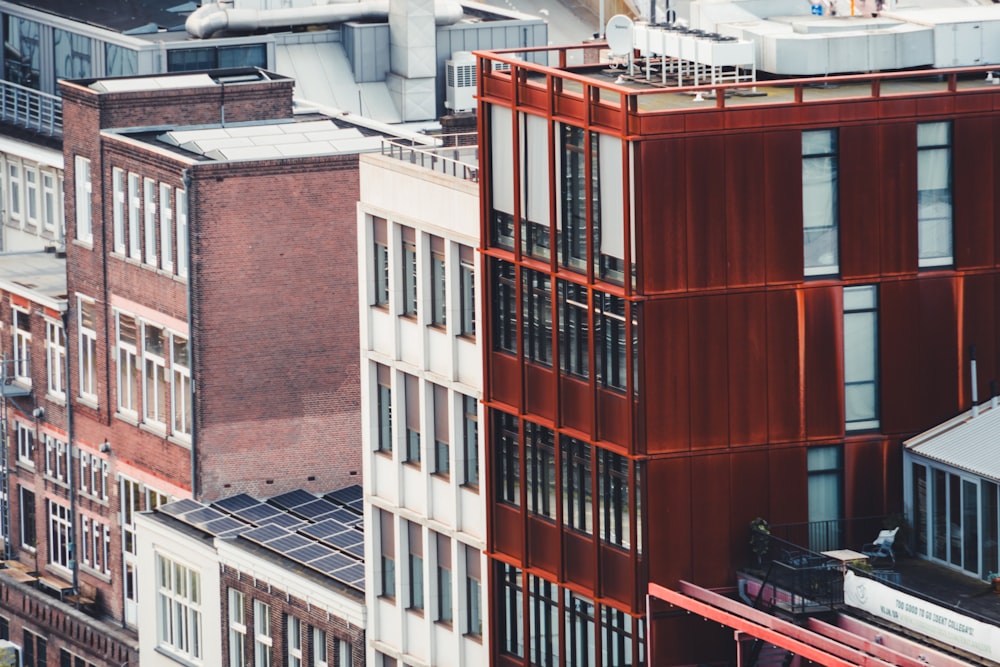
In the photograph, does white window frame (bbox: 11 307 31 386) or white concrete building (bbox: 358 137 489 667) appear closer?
white concrete building (bbox: 358 137 489 667)

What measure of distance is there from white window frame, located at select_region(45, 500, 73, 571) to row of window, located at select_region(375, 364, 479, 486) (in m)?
27.1

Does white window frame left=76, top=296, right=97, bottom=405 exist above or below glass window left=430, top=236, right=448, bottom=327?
below

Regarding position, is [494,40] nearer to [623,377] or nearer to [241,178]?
[241,178]

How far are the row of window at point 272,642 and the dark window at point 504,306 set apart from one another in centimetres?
1280

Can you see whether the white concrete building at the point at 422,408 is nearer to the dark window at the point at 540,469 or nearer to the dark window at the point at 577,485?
the dark window at the point at 540,469

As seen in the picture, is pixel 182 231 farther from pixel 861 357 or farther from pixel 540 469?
pixel 861 357

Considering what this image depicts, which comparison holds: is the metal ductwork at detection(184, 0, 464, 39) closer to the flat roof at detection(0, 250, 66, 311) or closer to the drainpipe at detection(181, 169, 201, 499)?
the flat roof at detection(0, 250, 66, 311)

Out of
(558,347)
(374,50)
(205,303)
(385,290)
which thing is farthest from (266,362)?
(374,50)

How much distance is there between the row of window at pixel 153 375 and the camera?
8656 centimetres

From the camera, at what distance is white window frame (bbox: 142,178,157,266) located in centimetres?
8669

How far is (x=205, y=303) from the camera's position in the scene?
84750mm

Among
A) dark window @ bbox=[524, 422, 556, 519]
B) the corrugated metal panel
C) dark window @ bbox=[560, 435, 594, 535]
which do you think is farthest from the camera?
dark window @ bbox=[524, 422, 556, 519]

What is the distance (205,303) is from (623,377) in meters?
27.0

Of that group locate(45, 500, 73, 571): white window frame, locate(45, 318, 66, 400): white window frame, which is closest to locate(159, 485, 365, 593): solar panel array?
locate(45, 500, 73, 571): white window frame
